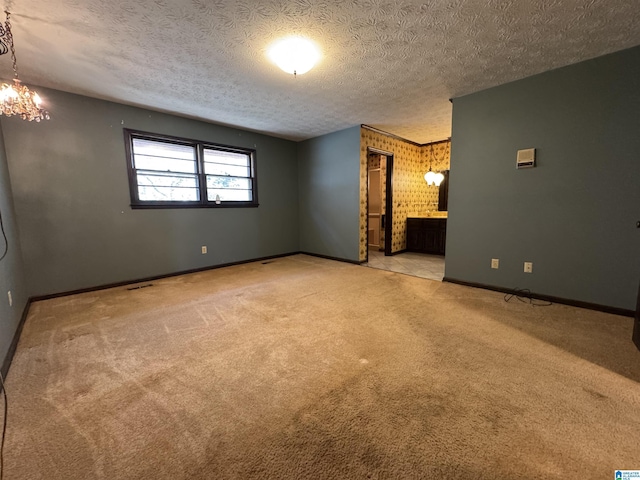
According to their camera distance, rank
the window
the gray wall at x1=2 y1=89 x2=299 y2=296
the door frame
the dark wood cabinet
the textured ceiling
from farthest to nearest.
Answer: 1. the dark wood cabinet
2. the door frame
3. the window
4. the gray wall at x1=2 y1=89 x2=299 y2=296
5. the textured ceiling

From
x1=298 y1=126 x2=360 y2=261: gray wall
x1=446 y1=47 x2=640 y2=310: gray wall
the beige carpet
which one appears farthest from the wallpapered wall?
the beige carpet

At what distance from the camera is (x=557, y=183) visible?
2.90 metres

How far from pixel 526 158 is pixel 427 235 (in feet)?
10.0

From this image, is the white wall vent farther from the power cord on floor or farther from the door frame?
the door frame

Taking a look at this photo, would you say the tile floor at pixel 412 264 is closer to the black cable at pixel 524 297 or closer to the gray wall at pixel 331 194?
the gray wall at pixel 331 194

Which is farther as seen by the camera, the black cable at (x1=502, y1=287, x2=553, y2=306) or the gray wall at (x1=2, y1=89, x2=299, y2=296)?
the gray wall at (x1=2, y1=89, x2=299, y2=296)

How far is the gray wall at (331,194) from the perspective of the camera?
4969 millimetres

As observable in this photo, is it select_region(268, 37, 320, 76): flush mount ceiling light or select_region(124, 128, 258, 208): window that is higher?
select_region(268, 37, 320, 76): flush mount ceiling light

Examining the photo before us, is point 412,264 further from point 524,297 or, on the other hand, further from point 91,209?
point 91,209

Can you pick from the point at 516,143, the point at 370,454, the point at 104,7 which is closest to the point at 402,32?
the point at 516,143

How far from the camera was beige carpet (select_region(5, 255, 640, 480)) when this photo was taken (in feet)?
3.83

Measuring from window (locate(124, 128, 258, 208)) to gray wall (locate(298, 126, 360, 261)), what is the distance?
1.20 metres

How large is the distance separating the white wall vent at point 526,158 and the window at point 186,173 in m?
4.31
